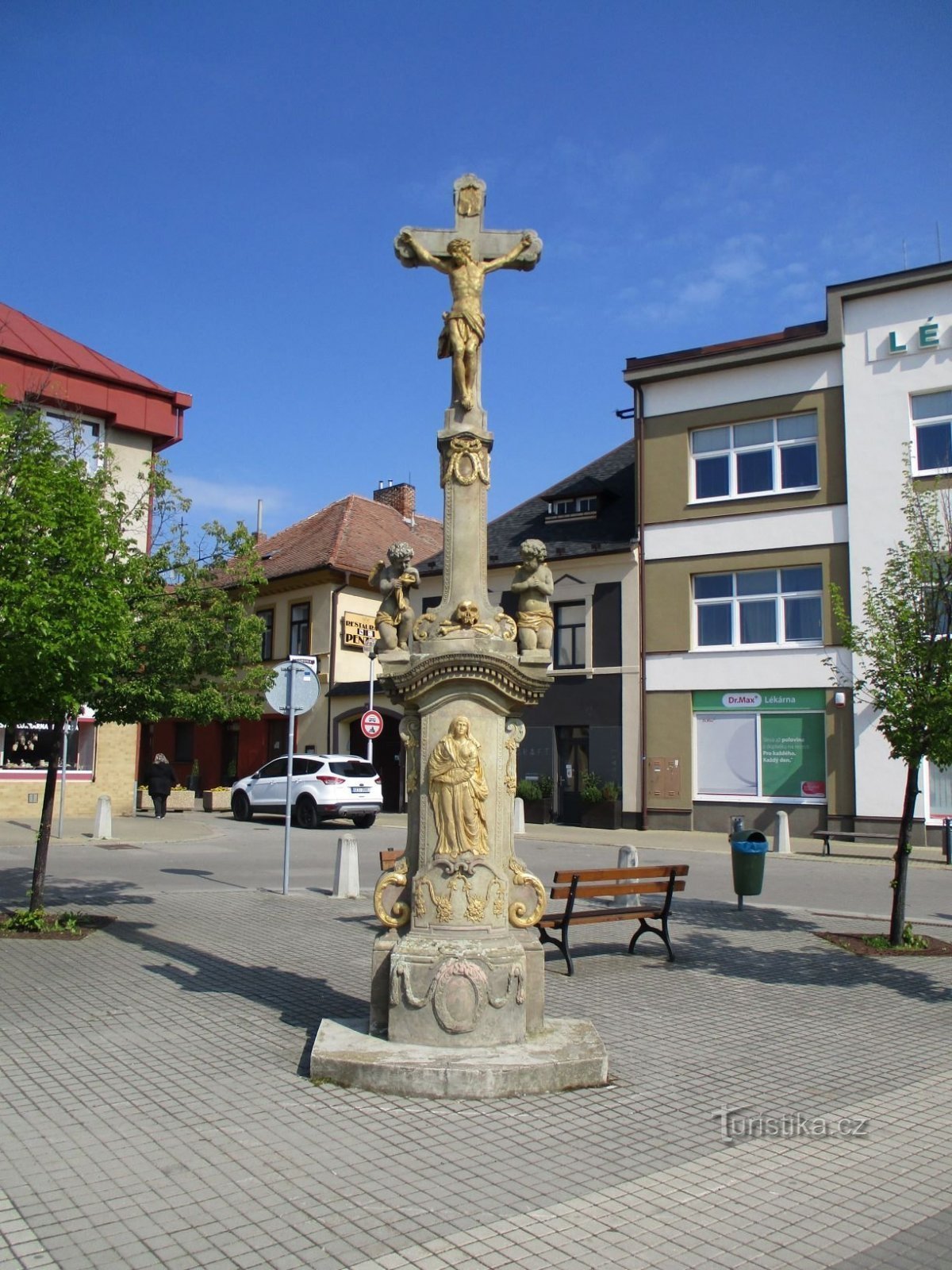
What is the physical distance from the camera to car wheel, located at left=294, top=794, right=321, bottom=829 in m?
26.2

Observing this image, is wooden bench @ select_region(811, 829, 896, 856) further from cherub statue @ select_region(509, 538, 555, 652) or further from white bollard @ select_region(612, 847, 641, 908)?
cherub statue @ select_region(509, 538, 555, 652)

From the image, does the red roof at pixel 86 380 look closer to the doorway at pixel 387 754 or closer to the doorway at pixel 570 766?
the doorway at pixel 387 754

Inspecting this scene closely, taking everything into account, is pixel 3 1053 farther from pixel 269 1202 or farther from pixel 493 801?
pixel 493 801

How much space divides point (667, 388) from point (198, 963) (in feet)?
73.5

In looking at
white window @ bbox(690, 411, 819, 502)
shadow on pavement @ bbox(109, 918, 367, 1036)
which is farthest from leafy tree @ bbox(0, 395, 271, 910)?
white window @ bbox(690, 411, 819, 502)

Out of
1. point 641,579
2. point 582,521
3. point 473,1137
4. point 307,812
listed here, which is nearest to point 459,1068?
point 473,1137

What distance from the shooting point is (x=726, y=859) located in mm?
20922

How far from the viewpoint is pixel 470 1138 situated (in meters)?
5.25

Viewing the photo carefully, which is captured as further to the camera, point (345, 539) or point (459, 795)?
point (345, 539)

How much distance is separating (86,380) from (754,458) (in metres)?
17.1

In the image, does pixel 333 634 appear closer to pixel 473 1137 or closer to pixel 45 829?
pixel 45 829

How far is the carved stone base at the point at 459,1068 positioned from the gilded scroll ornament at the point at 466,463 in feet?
11.5

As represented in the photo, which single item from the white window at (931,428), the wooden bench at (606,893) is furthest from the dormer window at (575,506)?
the wooden bench at (606,893)

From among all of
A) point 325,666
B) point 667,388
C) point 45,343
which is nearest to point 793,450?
point 667,388
